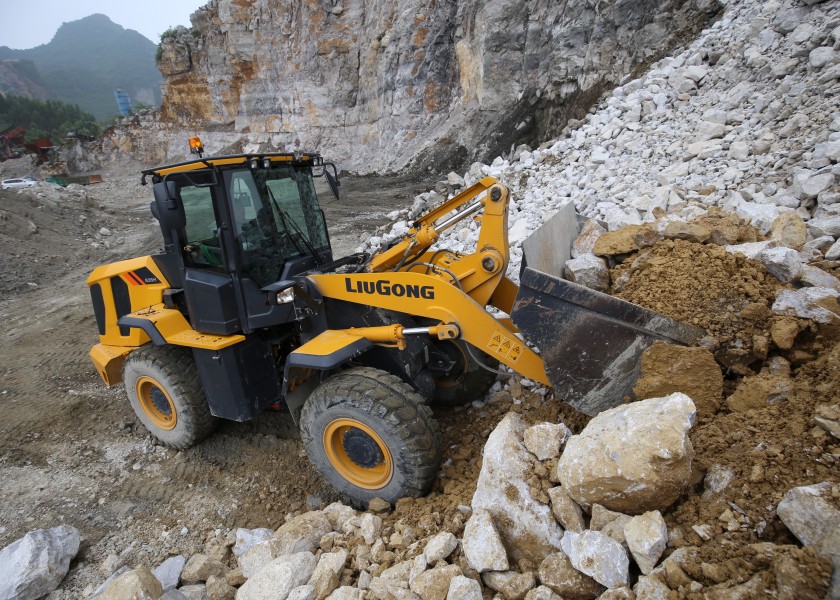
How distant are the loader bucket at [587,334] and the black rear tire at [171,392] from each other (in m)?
2.75

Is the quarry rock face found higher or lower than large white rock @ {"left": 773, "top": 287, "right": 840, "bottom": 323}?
higher

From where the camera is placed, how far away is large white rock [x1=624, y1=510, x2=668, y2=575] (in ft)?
6.07

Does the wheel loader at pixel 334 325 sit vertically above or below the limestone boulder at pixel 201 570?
above

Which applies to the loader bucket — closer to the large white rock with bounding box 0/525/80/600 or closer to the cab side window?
the cab side window

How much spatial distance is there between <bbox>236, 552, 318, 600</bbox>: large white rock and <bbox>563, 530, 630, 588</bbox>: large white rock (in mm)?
1381

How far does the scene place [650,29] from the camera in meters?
10.9

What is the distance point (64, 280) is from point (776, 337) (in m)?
12.4

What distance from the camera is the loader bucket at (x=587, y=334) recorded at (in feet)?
8.46

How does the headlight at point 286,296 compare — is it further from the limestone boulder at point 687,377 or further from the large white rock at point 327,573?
the limestone boulder at point 687,377

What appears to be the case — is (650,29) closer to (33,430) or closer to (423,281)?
(423,281)

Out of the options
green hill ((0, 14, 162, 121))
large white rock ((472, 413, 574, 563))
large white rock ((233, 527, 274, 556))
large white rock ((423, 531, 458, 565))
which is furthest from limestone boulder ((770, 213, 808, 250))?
green hill ((0, 14, 162, 121))

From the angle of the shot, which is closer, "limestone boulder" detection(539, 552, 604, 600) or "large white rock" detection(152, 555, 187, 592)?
"limestone boulder" detection(539, 552, 604, 600)

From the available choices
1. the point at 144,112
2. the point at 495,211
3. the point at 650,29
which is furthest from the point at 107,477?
the point at 144,112

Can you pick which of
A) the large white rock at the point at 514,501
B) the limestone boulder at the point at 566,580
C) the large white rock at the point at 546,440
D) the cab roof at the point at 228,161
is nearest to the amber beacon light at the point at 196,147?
the cab roof at the point at 228,161
